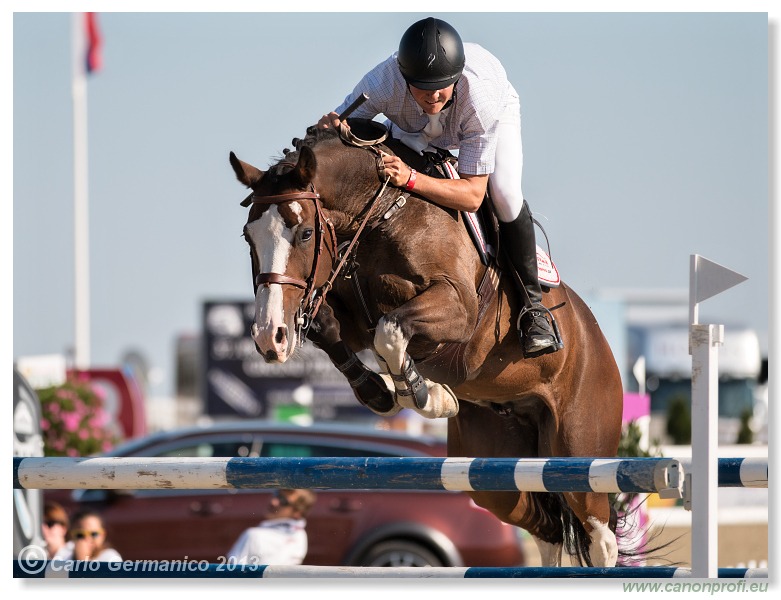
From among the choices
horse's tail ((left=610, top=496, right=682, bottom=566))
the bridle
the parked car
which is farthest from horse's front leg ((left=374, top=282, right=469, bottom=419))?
the parked car

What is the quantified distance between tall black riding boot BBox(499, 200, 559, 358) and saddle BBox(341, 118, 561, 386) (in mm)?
59

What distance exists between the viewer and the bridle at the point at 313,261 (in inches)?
139

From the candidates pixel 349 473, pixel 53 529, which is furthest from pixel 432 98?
pixel 53 529

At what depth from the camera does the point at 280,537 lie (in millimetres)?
5383

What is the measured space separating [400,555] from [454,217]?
3247 millimetres

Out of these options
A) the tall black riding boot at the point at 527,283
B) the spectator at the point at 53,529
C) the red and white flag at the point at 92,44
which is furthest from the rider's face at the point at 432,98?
the red and white flag at the point at 92,44

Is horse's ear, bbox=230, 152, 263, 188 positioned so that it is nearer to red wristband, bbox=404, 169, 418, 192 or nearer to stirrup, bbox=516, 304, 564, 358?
red wristband, bbox=404, 169, 418, 192

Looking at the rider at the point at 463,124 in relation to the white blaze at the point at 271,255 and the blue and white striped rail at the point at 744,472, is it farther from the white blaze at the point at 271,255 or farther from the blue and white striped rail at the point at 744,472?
the blue and white striped rail at the point at 744,472

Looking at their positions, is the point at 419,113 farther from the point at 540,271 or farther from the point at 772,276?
the point at 772,276

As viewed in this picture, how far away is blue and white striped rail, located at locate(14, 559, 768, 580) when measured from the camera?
3.51m

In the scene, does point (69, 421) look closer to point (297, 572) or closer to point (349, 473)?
point (297, 572)

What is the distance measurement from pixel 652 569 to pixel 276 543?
2.34 metres

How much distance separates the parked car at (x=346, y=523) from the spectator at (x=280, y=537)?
999 millimetres

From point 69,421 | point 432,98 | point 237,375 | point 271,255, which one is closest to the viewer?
point 271,255
